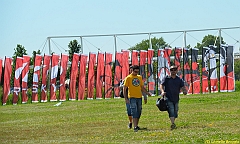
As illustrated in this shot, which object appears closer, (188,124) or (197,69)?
(188,124)

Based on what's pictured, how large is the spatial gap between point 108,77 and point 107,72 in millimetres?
343

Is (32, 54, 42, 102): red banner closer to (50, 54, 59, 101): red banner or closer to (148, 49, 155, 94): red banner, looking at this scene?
(50, 54, 59, 101): red banner

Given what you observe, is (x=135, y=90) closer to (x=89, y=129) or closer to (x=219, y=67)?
(x=89, y=129)

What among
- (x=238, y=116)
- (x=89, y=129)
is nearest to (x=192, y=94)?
(x=238, y=116)

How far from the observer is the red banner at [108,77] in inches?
1394

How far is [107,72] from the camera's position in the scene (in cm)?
3559

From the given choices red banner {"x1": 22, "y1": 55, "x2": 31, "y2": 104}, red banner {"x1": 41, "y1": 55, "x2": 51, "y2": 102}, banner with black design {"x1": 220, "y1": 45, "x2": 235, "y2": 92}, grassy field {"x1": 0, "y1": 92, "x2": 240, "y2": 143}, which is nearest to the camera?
grassy field {"x1": 0, "y1": 92, "x2": 240, "y2": 143}

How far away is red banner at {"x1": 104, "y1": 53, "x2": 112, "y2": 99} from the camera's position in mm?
35406

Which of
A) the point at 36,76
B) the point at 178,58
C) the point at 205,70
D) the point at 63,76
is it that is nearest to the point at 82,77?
the point at 63,76

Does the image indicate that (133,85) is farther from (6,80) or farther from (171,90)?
(6,80)

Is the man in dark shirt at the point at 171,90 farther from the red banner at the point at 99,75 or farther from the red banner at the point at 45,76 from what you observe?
the red banner at the point at 45,76

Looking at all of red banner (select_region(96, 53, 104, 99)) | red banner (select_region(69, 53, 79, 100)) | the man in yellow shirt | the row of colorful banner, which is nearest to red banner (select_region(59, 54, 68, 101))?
the row of colorful banner

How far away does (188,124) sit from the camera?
15352mm

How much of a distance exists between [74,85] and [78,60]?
1742 millimetres
